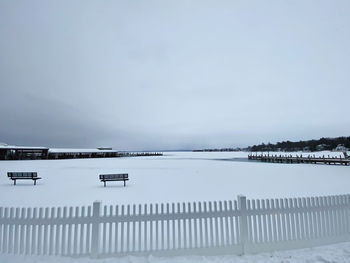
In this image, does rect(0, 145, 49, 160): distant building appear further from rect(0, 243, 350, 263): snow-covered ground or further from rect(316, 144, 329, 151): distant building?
rect(316, 144, 329, 151): distant building

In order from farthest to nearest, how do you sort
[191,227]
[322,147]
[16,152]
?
[322,147] < [16,152] < [191,227]

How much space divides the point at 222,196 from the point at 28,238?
6.78 metres

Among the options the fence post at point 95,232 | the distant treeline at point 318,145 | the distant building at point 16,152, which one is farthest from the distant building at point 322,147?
the fence post at point 95,232

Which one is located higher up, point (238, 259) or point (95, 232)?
point (95, 232)

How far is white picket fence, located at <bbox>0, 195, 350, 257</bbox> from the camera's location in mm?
3574

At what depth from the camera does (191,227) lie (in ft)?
12.4

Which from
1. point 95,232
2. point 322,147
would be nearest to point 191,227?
point 95,232

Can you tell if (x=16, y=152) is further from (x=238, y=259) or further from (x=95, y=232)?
(x=238, y=259)

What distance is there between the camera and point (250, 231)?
12.7 feet

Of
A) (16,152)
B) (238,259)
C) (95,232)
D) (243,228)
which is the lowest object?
(238,259)

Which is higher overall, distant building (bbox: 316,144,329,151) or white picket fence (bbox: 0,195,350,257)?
white picket fence (bbox: 0,195,350,257)

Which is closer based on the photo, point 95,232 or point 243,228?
point 95,232

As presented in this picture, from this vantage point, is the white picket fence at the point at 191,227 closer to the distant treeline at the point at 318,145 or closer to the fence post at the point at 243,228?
the fence post at the point at 243,228

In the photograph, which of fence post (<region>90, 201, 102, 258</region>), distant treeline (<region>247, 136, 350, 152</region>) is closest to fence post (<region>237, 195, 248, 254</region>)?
fence post (<region>90, 201, 102, 258</region>)
